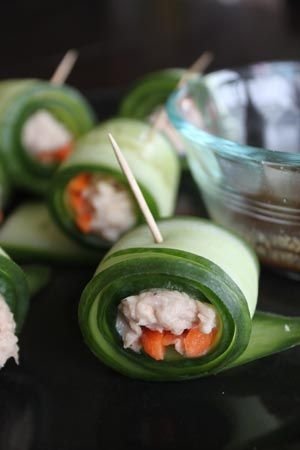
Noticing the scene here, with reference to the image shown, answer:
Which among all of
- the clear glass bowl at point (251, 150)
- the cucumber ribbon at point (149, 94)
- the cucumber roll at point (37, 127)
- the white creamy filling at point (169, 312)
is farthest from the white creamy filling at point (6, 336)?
the cucumber ribbon at point (149, 94)

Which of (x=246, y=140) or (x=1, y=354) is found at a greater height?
(x=1, y=354)

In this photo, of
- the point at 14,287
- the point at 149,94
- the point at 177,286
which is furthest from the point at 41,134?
the point at 177,286

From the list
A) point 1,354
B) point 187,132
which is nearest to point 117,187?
point 187,132

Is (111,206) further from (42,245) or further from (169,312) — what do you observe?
(169,312)

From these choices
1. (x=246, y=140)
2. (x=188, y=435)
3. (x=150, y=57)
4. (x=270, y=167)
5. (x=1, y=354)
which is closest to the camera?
(x=188, y=435)

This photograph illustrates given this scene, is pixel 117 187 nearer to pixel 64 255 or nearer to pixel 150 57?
pixel 64 255

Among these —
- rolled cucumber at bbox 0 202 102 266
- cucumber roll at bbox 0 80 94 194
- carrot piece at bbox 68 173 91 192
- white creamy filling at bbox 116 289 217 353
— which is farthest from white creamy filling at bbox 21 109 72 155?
white creamy filling at bbox 116 289 217 353

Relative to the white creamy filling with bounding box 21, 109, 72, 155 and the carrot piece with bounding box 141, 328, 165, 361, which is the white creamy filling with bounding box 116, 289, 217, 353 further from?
the white creamy filling with bounding box 21, 109, 72, 155

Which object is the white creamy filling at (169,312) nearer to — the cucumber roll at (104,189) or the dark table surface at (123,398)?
the dark table surface at (123,398)
